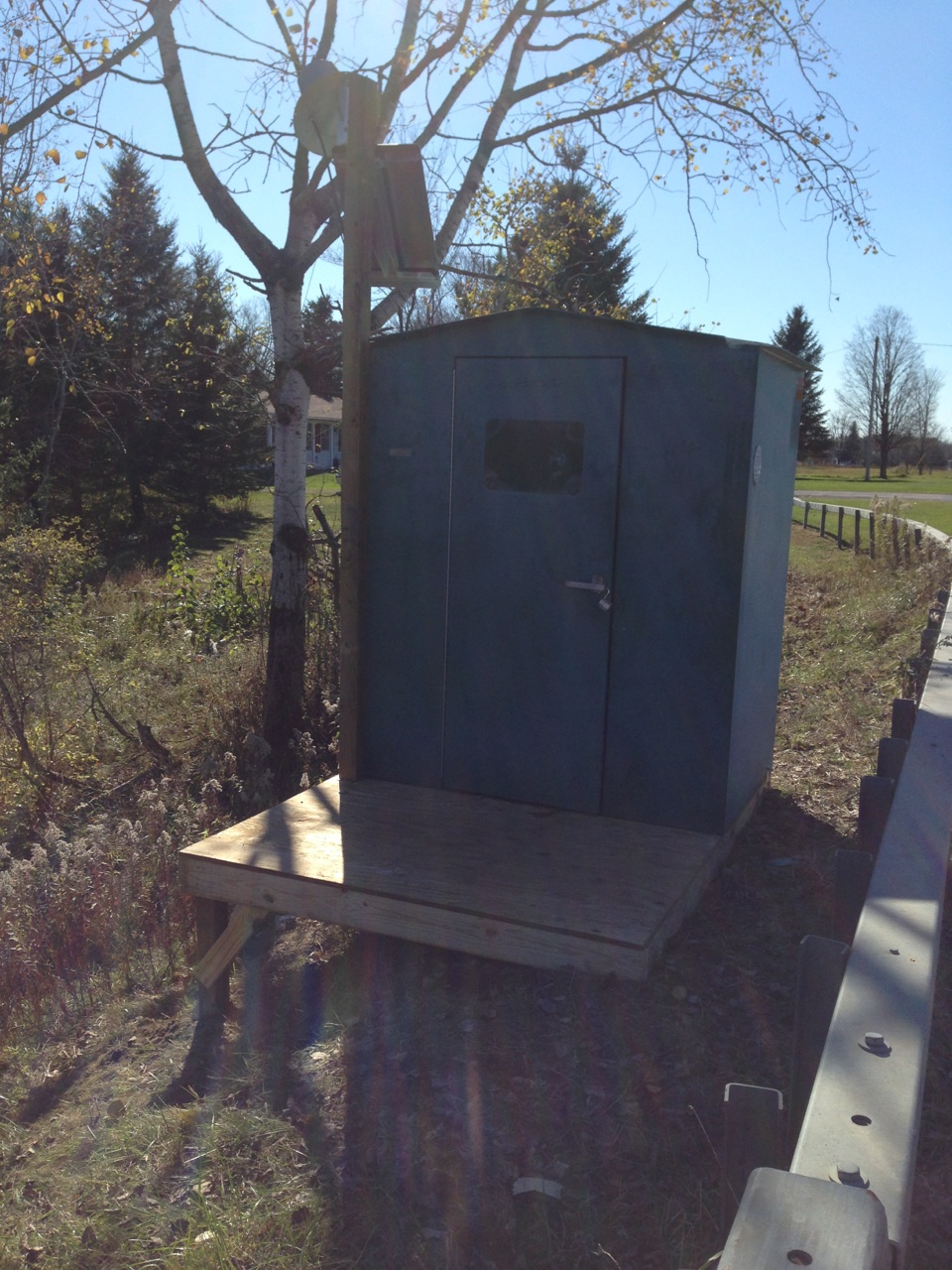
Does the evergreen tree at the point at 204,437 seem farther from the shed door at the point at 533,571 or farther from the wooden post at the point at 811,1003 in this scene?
the wooden post at the point at 811,1003

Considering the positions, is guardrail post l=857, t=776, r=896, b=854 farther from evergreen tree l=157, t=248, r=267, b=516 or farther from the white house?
the white house

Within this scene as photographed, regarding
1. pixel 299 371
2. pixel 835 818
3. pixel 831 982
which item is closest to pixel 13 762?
pixel 299 371

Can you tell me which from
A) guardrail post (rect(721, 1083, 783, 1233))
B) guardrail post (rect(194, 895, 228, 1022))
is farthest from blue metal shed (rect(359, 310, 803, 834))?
guardrail post (rect(721, 1083, 783, 1233))

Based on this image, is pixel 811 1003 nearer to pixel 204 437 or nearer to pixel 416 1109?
pixel 416 1109

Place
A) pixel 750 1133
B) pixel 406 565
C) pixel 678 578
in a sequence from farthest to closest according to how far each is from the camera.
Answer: pixel 406 565 → pixel 678 578 → pixel 750 1133

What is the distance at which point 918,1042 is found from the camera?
4.77ft

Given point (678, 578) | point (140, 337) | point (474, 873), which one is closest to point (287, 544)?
point (678, 578)

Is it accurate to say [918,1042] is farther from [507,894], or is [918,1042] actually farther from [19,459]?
[19,459]

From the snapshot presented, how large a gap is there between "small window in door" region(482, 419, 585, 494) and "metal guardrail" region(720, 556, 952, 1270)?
2667 millimetres

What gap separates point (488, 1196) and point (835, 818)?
3.27 m

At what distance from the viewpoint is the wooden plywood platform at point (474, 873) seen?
3.59 meters

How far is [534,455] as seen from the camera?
4.73m

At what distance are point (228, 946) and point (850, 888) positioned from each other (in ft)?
8.43

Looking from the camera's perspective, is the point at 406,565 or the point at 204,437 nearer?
the point at 406,565
